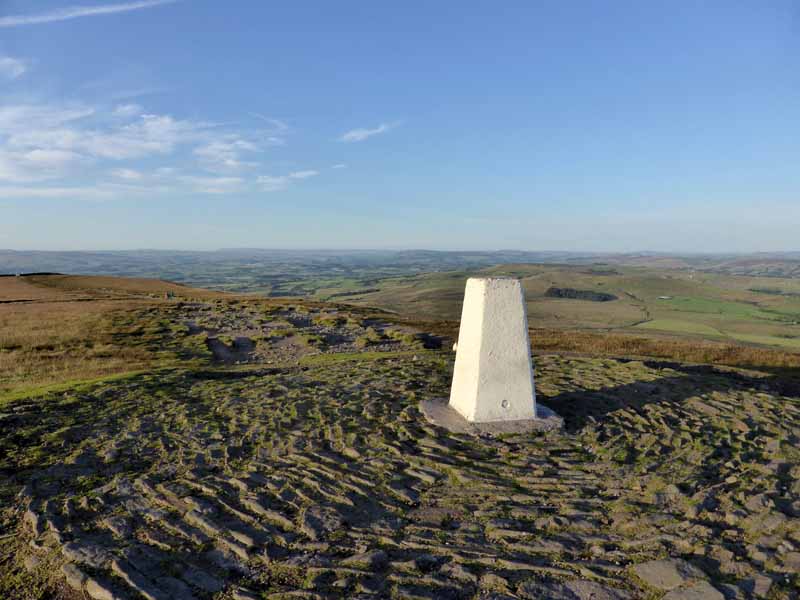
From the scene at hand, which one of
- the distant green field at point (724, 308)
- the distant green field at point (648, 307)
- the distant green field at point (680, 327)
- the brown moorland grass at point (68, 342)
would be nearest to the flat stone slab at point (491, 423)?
the brown moorland grass at point (68, 342)

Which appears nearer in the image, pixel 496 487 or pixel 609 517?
pixel 609 517

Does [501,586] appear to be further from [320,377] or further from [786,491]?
[320,377]

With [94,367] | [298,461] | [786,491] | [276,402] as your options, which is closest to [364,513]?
[298,461]

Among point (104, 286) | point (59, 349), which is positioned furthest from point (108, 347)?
point (104, 286)

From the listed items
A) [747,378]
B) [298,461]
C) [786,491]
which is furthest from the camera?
[747,378]

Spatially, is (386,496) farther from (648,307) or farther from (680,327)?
(648,307)

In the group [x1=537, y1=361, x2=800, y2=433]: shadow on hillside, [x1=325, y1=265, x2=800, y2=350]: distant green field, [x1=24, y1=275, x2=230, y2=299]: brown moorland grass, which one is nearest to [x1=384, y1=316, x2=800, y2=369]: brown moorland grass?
[x1=537, y1=361, x2=800, y2=433]: shadow on hillside

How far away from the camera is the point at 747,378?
16.9 metres

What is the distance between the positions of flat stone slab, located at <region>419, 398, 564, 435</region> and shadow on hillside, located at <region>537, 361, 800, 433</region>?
0.44 meters

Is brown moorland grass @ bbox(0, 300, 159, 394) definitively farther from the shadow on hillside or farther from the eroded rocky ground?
the shadow on hillside

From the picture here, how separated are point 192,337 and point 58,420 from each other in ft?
46.1

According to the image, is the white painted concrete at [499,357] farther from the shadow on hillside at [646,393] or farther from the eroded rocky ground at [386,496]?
the shadow on hillside at [646,393]

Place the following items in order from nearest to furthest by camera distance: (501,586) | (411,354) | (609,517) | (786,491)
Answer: (501,586) < (609,517) < (786,491) < (411,354)

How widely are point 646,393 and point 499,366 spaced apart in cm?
557
